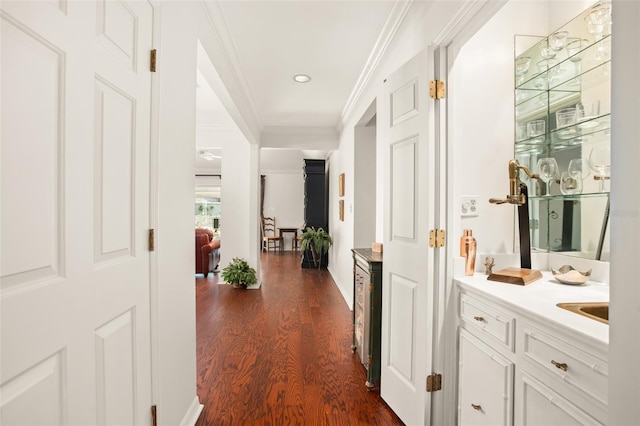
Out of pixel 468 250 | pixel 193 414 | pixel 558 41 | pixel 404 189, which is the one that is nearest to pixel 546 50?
pixel 558 41

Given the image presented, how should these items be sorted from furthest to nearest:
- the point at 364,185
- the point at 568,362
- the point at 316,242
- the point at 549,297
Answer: the point at 316,242, the point at 364,185, the point at 549,297, the point at 568,362

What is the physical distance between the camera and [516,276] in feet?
5.27

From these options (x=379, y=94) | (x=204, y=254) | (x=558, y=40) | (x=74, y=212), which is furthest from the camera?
(x=204, y=254)

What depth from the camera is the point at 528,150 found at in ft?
6.53

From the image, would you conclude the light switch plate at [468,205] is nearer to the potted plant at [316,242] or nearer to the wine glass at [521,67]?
the wine glass at [521,67]

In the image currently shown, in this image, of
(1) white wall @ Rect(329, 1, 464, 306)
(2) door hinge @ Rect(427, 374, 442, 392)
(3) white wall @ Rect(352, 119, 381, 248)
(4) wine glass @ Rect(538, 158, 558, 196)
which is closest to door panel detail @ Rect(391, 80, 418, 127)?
(1) white wall @ Rect(329, 1, 464, 306)

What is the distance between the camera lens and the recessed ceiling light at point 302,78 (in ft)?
11.3

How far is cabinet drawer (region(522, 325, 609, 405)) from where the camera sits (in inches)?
37.6

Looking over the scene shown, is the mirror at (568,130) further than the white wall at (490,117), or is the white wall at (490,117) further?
the white wall at (490,117)

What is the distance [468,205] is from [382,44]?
1.55 metres

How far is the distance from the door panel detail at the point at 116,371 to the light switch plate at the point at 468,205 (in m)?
1.73

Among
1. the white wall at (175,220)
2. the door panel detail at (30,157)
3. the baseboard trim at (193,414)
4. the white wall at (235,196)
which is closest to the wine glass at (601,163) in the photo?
the white wall at (175,220)

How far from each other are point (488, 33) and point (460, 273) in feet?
4.70

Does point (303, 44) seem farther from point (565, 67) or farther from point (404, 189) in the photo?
point (565, 67)
